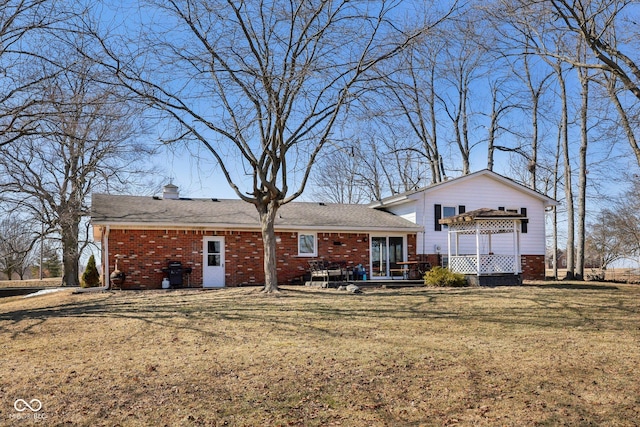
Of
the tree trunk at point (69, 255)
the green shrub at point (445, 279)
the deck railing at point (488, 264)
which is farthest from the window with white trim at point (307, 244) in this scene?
the tree trunk at point (69, 255)

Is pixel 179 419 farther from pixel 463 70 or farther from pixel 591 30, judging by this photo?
pixel 463 70

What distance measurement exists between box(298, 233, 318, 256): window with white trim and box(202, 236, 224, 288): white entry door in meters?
3.15

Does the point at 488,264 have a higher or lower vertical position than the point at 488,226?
lower

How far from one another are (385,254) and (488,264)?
16.2 feet

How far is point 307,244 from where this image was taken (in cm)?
2069

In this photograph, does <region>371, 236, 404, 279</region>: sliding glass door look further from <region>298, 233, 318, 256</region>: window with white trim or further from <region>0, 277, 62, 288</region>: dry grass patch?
<region>0, 277, 62, 288</region>: dry grass patch

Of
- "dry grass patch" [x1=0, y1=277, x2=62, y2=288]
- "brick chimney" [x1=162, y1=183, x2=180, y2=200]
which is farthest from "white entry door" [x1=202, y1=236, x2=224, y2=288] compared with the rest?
"dry grass patch" [x1=0, y1=277, x2=62, y2=288]

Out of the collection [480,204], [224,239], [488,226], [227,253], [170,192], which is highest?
[170,192]

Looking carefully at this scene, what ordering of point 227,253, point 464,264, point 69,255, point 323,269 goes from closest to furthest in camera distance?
point 464,264 → point 227,253 → point 323,269 → point 69,255

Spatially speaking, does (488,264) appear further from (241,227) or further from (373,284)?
(241,227)

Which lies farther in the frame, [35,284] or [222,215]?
[35,284]

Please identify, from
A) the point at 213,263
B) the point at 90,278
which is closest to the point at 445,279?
the point at 213,263

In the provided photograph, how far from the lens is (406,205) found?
2327 cm

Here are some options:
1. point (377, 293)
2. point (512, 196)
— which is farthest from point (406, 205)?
point (377, 293)
